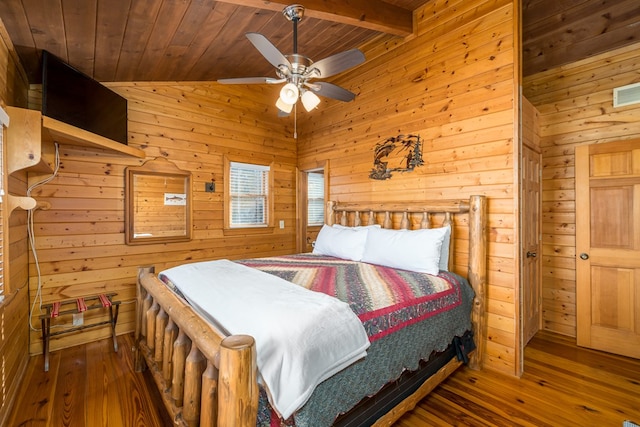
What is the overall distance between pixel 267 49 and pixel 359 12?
48.7 inches

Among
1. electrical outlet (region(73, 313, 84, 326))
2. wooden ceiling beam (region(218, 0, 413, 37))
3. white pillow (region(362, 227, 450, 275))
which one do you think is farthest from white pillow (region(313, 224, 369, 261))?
electrical outlet (region(73, 313, 84, 326))

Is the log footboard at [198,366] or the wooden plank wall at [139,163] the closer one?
the log footboard at [198,366]

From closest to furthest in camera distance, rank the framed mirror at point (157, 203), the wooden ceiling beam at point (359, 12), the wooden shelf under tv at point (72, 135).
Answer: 1. the wooden shelf under tv at point (72, 135)
2. the wooden ceiling beam at point (359, 12)
3. the framed mirror at point (157, 203)

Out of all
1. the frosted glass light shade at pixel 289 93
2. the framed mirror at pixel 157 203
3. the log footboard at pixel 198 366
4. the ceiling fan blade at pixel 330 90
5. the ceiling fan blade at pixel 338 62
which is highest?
the ceiling fan blade at pixel 338 62

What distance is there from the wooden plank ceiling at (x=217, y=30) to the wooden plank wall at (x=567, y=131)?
6.2 inches

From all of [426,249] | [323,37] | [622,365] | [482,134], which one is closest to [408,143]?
[482,134]

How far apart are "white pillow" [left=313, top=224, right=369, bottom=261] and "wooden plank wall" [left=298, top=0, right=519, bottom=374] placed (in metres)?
0.60

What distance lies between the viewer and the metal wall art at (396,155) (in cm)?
313

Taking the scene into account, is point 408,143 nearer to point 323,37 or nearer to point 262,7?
point 323,37

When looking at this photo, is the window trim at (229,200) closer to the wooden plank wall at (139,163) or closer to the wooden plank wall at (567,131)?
the wooden plank wall at (139,163)

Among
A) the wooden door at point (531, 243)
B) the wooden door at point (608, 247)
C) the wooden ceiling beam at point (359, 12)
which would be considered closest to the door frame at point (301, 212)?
the wooden ceiling beam at point (359, 12)

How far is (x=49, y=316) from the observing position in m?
2.52

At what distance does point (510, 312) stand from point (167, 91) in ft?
13.7

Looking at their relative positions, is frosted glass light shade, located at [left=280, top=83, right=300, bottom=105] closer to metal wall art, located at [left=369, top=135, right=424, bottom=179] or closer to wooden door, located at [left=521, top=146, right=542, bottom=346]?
metal wall art, located at [left=369, top=135, right=424, bottom=179]
